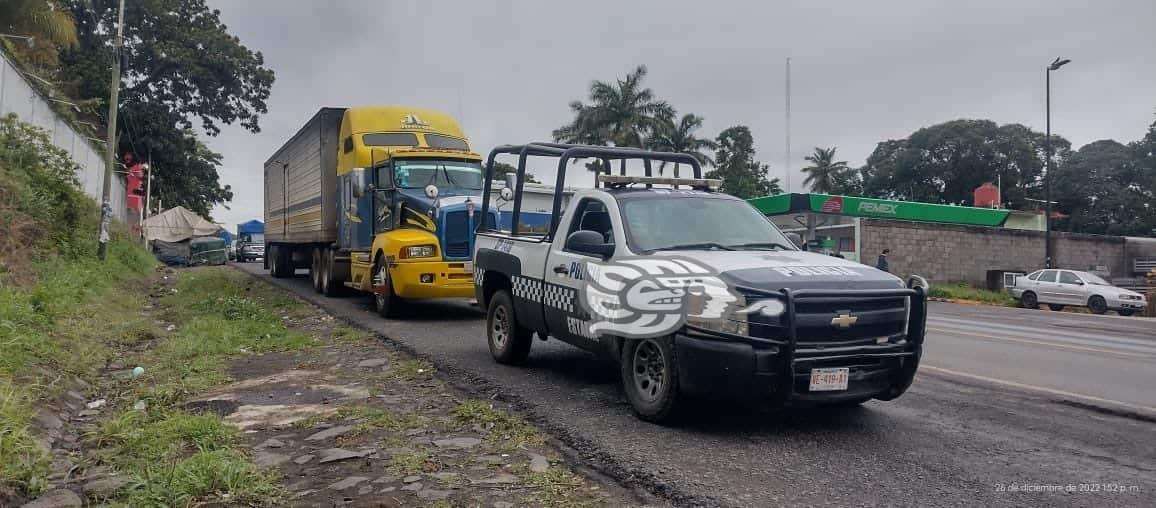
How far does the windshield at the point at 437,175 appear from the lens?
1351 cm

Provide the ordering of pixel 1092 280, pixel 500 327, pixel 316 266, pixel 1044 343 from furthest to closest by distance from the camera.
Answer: pixel 1092 280
pixel 316 266
pixel 1044 343
pixel 500 327

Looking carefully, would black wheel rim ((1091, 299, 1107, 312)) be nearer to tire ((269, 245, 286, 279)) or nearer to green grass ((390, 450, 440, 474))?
tire ((269, 245, 286, 279))

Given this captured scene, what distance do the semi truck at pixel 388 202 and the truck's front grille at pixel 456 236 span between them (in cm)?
2

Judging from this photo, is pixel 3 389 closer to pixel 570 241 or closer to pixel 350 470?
pixel 350 470

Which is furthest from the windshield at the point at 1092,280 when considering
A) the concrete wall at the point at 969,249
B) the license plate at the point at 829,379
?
the license plate at the point at 829,379

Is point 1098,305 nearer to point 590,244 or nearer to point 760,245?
point 760,245

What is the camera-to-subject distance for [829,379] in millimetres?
5148

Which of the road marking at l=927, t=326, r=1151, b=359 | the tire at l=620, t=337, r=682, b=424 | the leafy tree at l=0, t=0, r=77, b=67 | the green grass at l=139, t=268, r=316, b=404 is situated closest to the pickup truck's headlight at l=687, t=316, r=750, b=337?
the tire at l=620, t=337, r=682, b=424

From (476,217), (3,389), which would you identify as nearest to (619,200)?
(3,389)

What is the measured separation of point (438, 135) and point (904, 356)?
10.7 metres

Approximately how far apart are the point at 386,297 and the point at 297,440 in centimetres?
722

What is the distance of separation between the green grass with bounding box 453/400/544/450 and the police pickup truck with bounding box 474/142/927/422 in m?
0.84

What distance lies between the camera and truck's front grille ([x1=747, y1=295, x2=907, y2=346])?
16.5 feet

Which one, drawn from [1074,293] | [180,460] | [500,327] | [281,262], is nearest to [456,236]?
[500,327]
